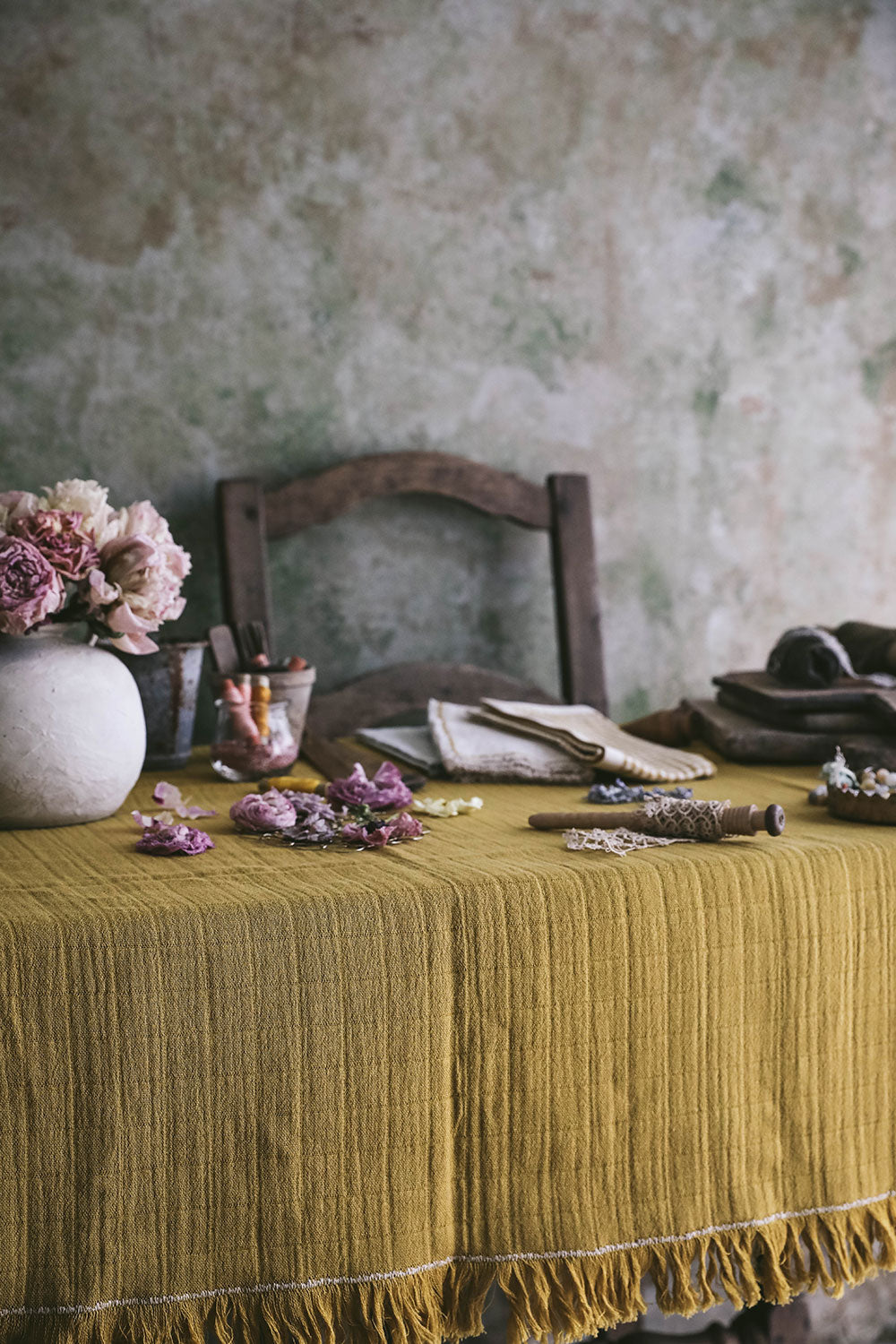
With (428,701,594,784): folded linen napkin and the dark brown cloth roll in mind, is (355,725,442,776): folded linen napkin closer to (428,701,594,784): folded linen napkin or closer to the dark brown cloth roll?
(428,701,594,784): folded linen napkin

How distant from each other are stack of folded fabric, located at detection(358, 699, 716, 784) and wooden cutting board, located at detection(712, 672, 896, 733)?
0.39ft

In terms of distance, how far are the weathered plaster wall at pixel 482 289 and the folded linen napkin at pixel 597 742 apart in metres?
0.44

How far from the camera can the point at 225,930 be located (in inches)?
34.3

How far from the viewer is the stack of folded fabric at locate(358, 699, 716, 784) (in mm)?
1425

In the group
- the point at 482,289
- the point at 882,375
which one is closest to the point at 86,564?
the point at 482,289

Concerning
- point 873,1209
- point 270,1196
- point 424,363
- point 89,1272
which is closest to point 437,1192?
point 270,1196

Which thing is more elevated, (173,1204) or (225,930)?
(225,930)

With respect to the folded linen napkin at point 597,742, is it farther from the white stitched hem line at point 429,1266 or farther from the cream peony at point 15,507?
the cream peony at point 15,507

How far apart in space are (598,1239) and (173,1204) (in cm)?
35

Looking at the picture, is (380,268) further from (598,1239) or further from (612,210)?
(598,1239)

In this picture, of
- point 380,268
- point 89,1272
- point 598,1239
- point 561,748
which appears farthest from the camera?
point 380,268

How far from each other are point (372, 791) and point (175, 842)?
0.25 m

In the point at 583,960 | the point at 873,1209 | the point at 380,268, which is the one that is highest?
the point at 380,268

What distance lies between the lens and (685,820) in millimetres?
1083
